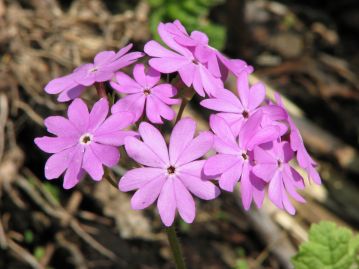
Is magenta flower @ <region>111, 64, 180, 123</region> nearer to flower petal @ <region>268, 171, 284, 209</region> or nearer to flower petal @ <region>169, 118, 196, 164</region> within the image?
flower petal @ <region>169, 118, 196, 164</region>

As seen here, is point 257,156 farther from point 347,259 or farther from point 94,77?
point 347,259

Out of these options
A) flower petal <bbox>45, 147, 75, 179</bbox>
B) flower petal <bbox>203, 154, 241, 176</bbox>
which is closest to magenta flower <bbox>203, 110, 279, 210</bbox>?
flower petal <bbox>203, 154, 241, 176</bbox>

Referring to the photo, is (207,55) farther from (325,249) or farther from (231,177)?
(325,249)

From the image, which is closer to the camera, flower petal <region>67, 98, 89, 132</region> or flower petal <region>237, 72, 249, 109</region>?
flower petal <region>67, 98, 89, 132</region>

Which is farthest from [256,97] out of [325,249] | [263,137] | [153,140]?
[325,249]

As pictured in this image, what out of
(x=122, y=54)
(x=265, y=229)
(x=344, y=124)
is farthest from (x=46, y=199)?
(x=344, y=124)

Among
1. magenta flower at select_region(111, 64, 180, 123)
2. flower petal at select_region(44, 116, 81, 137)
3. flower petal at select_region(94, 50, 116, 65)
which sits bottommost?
flower petal at select_region(44, 116, 81, 137)

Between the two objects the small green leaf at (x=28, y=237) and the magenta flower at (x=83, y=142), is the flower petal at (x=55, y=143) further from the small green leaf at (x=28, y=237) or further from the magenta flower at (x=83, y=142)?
the small green leaf at (x=28, y=237)
